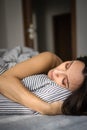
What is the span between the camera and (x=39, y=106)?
3.09ft

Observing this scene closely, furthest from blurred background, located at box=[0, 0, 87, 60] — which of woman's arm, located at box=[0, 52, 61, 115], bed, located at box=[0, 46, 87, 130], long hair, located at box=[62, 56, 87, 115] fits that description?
bed, located at box=[0, 46, 87, 130]

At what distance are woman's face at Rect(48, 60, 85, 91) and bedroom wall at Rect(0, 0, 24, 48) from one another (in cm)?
271

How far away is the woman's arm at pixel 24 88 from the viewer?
3.09ft

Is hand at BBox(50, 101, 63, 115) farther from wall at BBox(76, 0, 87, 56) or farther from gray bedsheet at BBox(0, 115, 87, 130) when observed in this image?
wall at BBox(76, 0, 87, 56)

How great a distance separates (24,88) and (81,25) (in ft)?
7.80

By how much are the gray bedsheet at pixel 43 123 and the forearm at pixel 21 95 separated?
0.22ft

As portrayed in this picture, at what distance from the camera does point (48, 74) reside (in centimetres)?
114

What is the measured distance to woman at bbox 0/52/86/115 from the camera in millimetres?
943

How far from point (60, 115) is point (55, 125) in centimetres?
14

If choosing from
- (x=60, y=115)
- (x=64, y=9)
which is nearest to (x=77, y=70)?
(x=60, y=115)

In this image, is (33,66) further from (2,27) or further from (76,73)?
(2,27)

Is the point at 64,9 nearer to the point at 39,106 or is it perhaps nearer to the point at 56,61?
the point at 56,61

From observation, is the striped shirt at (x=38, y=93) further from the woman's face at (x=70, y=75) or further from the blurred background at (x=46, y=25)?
the blurred background at (x=46, y=25)

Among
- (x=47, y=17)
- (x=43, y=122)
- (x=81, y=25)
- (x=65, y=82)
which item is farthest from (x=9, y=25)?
(x=43, y=122)
